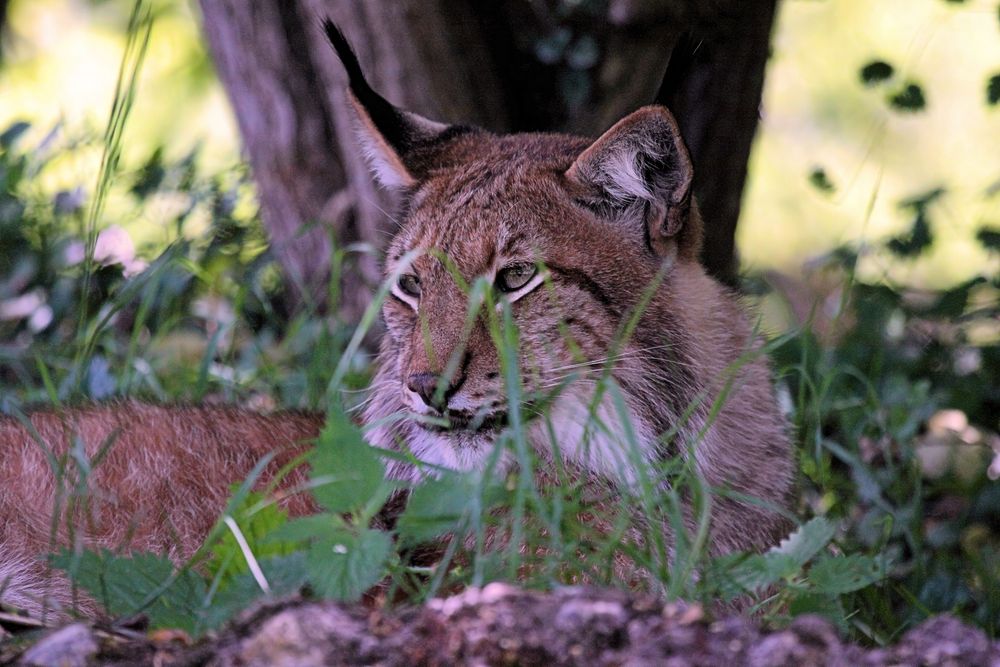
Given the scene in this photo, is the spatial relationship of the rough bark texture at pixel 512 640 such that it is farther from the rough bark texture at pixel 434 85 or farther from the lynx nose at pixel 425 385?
the rough bark texture at pixel 434 85

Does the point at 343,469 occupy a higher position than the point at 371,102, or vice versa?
the point at 371,102

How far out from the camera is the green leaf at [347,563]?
214cm

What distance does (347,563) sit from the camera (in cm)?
217

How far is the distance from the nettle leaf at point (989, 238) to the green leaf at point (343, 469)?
2.78m

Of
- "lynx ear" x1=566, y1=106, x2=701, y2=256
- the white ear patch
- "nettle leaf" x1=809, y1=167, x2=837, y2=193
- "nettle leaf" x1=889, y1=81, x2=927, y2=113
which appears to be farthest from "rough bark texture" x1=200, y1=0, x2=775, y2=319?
"lynx ear" x1=566, y1=106, x2=701, y2=256

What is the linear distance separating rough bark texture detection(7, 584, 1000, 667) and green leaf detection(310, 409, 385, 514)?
29cm

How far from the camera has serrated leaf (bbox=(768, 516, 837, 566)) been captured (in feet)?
7.72

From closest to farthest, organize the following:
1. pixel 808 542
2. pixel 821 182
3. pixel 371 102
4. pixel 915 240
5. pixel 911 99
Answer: pixel 808 542, pixel 371 102, pixel 911 99, pixel 821 182, pixel 915 240

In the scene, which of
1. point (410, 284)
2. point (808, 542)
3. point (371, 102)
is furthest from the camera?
point (371, 102)

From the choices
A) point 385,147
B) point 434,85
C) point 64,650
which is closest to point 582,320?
point 385,147

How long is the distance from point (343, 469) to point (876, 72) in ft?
9.23

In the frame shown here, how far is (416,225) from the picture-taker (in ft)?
11.3

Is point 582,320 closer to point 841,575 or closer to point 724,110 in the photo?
point 841,575

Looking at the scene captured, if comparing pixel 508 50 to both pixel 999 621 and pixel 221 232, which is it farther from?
pixel 999 621
